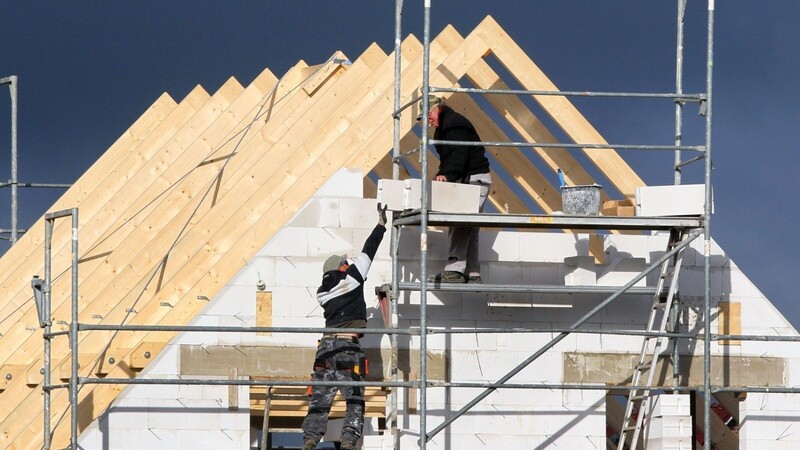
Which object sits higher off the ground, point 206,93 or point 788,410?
point 206,93

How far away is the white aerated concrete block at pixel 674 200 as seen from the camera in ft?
46.4

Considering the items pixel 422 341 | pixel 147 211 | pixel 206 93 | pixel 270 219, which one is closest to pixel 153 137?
pixel 206 93

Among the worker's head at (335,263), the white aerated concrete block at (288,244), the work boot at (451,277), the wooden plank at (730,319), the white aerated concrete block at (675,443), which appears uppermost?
the white aerated concrete block at (288,244)

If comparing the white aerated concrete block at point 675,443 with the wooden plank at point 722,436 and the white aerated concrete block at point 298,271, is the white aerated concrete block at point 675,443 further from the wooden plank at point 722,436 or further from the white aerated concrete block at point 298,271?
the white aerated concrete block at point 298,271

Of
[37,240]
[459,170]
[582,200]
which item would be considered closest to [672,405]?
[582,200]

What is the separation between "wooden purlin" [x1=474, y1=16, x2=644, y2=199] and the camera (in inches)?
603

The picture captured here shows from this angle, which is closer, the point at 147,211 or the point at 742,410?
the point at 742,410

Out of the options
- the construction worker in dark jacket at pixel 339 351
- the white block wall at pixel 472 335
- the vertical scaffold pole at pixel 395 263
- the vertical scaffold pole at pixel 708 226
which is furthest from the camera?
the vertical scaffold pole at pixel 395 263

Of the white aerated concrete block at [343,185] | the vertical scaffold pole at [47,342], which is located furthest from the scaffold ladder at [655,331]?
the vertical scaffold pole at [47,342]

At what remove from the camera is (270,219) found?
14.5 m

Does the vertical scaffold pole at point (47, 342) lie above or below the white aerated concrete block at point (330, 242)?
below

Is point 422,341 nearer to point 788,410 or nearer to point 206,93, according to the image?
point 788,410

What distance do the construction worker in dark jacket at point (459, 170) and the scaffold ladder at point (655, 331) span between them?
4.85ft

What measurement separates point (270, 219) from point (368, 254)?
979 mm
